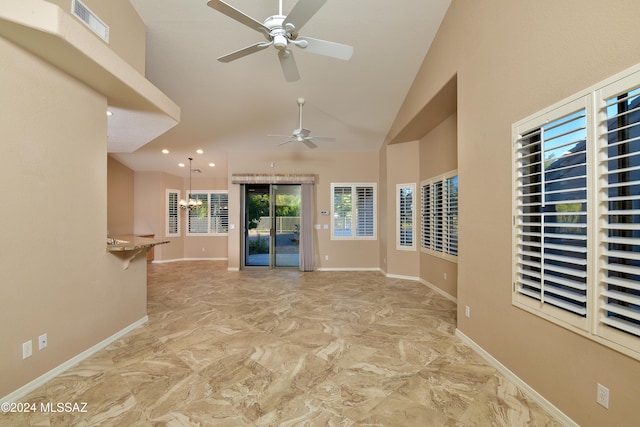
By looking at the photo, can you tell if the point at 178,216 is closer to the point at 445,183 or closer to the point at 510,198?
the point at 445,183

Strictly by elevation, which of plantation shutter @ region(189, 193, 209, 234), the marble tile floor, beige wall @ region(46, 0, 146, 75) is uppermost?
beige wall @ region(46, 0, 146, 75)

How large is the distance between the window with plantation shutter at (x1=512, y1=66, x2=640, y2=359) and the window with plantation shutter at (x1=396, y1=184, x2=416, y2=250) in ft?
12.4

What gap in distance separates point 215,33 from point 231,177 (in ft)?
12.2

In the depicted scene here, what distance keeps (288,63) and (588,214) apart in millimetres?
2644

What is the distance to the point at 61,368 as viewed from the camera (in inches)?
94.7

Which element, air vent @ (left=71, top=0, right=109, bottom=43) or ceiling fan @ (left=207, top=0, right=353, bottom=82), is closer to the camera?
ceiling fan @ (left=207, top=0, right=353, bottom=82)

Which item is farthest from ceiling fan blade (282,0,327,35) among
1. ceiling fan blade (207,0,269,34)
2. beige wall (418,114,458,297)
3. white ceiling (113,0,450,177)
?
beige wall (418,114,458,297)

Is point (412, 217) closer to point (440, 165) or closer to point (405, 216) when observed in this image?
point (405, 216)

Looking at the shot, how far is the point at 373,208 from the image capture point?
7.06 metres

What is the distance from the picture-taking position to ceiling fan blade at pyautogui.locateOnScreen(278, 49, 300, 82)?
251 cm

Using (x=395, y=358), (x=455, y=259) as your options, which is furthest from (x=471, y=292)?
(x=455, y=259)

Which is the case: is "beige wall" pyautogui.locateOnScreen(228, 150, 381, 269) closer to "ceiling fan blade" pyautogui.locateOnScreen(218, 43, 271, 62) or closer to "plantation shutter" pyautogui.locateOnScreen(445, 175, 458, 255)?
"plantation shutter" pyautogui.locateOnScreen(445, 175, 458, 255)

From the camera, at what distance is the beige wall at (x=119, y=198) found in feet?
24.8

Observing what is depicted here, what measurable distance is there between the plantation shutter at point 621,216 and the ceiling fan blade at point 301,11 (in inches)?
75.4
